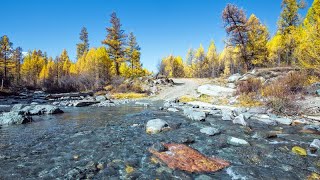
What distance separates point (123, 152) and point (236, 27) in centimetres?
2483

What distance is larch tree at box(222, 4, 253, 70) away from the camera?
2711 centimetres

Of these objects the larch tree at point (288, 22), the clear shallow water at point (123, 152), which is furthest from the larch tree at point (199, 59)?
the clear shallow water at point (123, 152)

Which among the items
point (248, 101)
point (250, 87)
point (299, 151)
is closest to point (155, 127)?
point (299, 151)

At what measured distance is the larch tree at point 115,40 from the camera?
1724 inches

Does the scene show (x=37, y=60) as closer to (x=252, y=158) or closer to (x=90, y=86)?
(x=90, y=86)

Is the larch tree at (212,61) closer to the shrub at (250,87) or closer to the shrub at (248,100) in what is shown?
the shrub at (250,87)

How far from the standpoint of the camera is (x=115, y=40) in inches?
1722

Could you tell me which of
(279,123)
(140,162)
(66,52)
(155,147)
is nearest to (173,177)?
(140,162)

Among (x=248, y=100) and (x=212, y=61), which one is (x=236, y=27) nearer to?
(x=248, y=100)

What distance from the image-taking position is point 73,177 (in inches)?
205

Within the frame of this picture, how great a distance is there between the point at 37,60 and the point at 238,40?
3133 inches

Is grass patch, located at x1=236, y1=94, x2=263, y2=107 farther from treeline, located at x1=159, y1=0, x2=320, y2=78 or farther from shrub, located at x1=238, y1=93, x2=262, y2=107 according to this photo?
treeline, located at x1=159, y1=0, x2=320, y2=78

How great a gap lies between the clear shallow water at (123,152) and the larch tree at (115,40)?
34113 mm

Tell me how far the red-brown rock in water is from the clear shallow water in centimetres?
25
